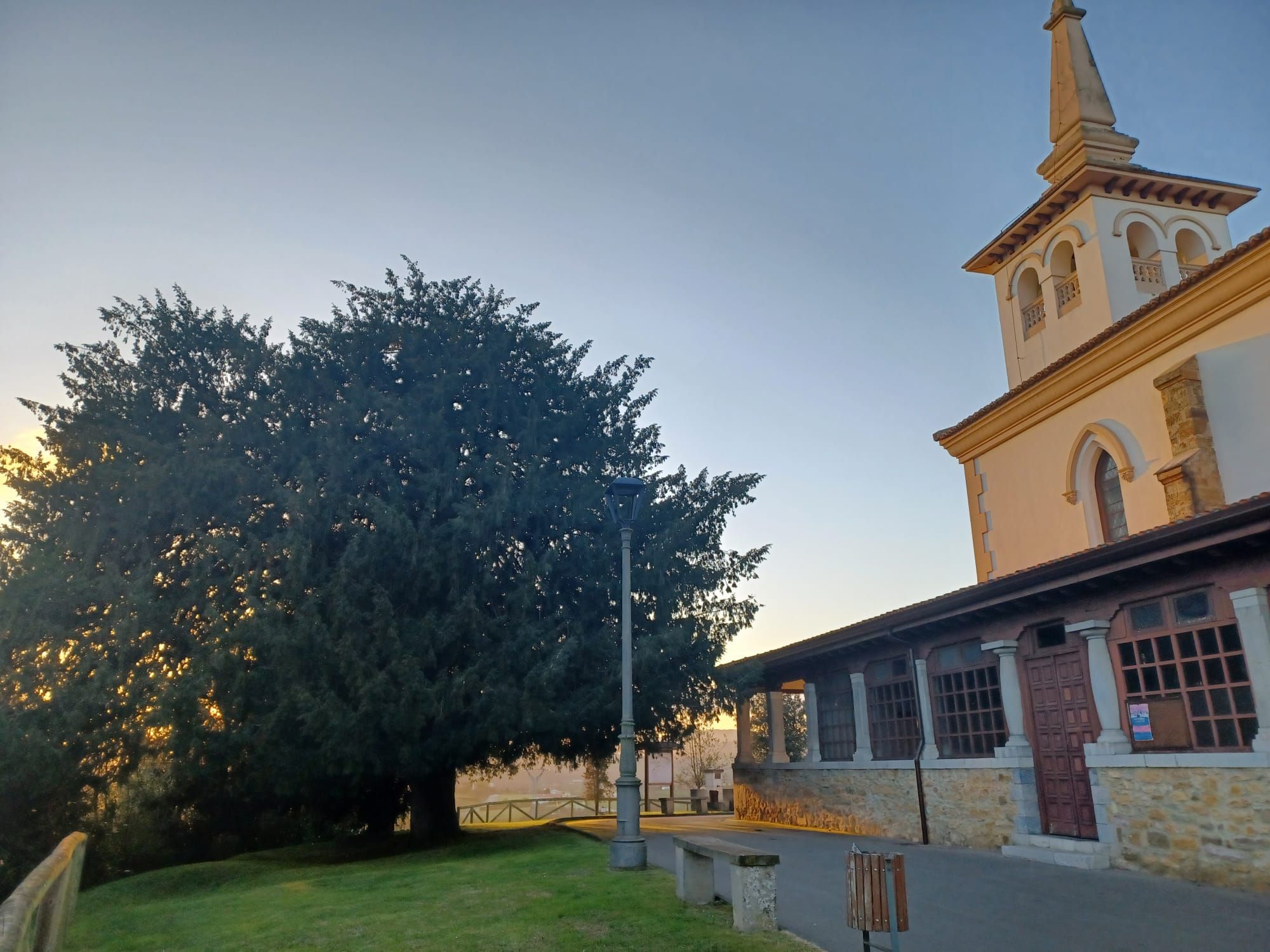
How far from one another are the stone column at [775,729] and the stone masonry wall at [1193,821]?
11377mm

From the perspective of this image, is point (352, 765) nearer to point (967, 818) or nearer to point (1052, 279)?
point (967, 818)

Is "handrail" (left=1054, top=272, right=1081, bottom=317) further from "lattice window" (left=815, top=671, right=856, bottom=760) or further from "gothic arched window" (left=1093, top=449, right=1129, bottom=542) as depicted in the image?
"lattice window" (left=815, top=671, right=856, bottom=760)

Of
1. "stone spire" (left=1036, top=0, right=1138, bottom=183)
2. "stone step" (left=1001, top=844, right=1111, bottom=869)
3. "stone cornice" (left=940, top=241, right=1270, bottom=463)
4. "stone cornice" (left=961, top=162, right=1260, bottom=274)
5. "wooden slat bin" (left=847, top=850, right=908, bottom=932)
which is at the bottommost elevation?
"stone step" (left=1001, top=844, right=1111, bottom=869)

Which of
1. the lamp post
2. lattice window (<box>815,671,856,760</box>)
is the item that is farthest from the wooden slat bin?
lattice window (<box>815,671,856,760</box>)

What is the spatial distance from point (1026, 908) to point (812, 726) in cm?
1143

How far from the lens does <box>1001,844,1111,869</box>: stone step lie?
11.5 metres

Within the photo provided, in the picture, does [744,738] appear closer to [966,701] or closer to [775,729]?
[775,729]

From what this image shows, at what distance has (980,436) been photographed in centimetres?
2420

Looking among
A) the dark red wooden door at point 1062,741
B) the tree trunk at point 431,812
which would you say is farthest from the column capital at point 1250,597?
the tree trunk at point 431,812

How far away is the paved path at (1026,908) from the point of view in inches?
293

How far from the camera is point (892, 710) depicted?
57.0 ft

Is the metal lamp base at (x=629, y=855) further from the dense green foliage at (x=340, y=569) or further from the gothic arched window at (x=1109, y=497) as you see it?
the gothic arched window at (x=1109, y=497)

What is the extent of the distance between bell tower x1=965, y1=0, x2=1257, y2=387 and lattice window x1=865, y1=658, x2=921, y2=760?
37.2 ft

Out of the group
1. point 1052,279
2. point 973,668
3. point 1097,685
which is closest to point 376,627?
point 973,668
